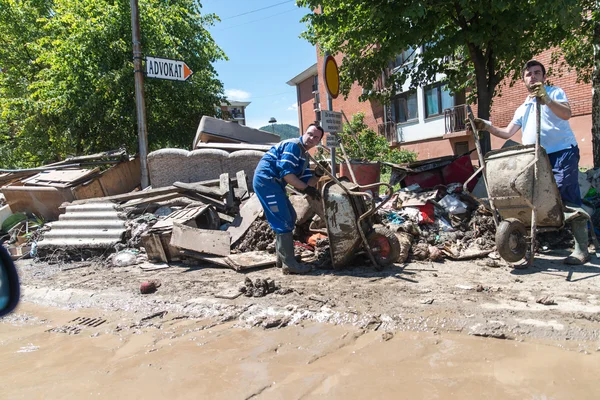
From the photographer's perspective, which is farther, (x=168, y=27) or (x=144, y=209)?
(x=168, y=27)

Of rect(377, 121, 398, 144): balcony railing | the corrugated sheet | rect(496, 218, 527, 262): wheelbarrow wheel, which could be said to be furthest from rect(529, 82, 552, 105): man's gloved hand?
rect(377, 121, 398, 144): balcony railing

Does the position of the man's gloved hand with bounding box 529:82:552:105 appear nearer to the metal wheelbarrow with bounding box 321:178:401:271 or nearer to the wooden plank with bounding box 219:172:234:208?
the metal wheelbarrow with bounding box 321:178:401:271

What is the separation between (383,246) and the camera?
4422 millimetres

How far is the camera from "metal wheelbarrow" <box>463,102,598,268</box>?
3820 millimetres

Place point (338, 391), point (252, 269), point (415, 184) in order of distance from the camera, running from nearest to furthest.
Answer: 1. point (338, 391)
2. point (252, 269)
3. point (415, 184)

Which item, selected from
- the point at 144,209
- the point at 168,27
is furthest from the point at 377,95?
the point at 168,27

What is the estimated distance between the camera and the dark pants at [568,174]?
4004mm

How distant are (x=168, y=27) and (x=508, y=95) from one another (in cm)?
1317

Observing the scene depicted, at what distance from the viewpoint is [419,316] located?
120 inches

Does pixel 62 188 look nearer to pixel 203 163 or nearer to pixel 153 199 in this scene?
pixel 153 199

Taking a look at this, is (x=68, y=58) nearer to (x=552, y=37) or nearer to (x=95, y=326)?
(x=95, y=326)

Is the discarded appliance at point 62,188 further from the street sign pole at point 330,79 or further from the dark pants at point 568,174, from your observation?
the dark pants at point 568,174

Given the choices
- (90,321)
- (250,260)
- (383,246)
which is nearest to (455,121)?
(383,246)

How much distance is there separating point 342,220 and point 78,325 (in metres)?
2.72
